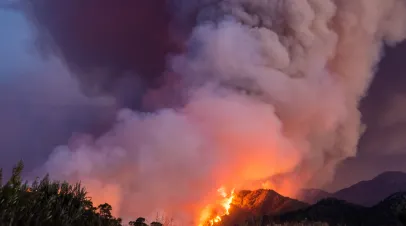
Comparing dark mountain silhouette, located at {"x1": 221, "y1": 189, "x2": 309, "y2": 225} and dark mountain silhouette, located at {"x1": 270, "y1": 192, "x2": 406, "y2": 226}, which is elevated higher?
dark mountain silhouette, located at {"x1": 221, "y1": 189, "x2": 309, "y2": 225}

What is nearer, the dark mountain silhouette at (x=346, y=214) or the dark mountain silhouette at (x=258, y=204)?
the dark mountain silhouette at (x=346, y=214)

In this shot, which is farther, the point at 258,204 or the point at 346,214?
the point at 258,204

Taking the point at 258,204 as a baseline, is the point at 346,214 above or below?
below

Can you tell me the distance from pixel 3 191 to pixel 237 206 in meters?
164

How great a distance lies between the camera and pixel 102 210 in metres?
35.0

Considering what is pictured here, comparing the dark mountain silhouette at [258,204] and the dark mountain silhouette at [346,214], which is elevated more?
the dark mountain silhouette at [258,204]

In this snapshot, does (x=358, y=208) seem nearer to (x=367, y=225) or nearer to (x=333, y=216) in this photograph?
(x=333, y=216)

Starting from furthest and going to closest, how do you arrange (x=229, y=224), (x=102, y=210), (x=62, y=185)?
(x=229, y=224) → (x=102, y=210) → (x=62, y=185)

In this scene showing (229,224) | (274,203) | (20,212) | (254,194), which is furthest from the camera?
(254,194)

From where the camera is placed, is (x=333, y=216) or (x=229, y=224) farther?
(x=229, y=224)

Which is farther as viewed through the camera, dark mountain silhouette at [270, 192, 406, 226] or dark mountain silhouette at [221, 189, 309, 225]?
dark mountain silhouette at [221, 189, 309, 225]

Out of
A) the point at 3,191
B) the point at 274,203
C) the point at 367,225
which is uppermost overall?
the point at 274,203

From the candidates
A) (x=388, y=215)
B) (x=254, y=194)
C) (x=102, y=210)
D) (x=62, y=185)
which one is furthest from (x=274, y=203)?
(x=62, y=185)

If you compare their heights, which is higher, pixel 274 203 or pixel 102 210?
pixel 274 203
